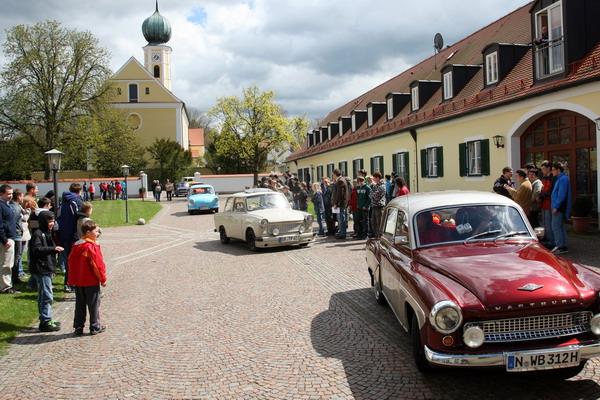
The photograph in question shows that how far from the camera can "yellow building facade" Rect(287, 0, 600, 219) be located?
13.8m

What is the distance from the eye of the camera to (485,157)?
1773 cm

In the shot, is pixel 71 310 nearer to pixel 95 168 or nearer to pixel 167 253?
pixel 167 253

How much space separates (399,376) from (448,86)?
734 inches

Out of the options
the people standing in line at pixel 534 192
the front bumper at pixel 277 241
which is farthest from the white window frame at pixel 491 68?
the front bumper at pixel 277 241

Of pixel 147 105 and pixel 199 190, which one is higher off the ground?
pixel 147 105

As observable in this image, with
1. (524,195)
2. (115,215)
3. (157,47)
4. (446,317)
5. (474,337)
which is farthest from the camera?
(157,47)

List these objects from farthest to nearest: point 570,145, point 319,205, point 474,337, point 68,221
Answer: point 319,205 → point 570,145 → point 68,221 → point 474,337

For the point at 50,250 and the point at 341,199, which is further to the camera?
the point at 341,199

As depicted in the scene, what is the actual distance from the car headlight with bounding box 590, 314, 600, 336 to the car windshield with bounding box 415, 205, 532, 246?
1.45 metres

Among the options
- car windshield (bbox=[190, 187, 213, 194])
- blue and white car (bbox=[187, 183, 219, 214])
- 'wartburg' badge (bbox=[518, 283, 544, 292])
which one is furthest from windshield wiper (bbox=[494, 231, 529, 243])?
car windshield (bbox=[190, 187, 213, 194])

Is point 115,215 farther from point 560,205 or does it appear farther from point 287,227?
point 560,205

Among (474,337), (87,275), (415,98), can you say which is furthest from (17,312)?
(415,98)

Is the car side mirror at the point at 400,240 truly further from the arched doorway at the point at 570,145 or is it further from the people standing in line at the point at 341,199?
the arched doorway at the point at 570,145

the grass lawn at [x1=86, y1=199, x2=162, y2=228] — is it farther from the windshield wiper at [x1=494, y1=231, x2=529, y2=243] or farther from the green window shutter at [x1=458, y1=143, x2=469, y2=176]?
the windshield wiper at [x1=494, y1=231, x2=529, y2=243]
